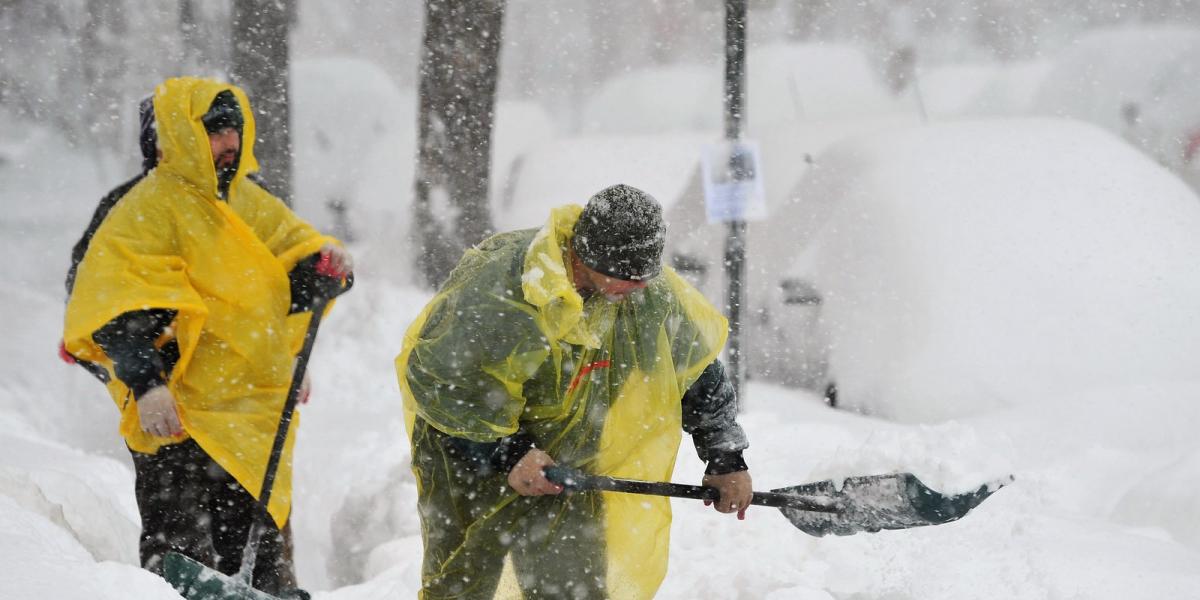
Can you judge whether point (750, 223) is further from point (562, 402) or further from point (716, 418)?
point (562, 402)

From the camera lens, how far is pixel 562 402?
7.61ft

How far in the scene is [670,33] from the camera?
29750 millimetres

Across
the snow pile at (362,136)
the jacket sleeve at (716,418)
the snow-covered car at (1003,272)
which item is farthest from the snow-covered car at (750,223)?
the snow pile at (362,136)

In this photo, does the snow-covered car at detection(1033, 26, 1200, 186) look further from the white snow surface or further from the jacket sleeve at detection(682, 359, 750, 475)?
the jacket sleeve at detection(682, 359, 750, 475)

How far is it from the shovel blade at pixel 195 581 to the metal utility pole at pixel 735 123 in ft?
9.82

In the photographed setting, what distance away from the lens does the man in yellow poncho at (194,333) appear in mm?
2740

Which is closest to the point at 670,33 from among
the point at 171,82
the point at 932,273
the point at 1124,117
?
the point at 1124,117

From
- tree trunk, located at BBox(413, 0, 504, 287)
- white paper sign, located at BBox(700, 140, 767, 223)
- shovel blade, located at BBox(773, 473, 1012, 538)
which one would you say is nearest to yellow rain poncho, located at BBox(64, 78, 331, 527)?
shovel blade, located at BBox(773, 473, 1012, 538)

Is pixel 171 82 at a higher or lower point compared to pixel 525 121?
higher

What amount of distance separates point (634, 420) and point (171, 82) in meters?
1.52

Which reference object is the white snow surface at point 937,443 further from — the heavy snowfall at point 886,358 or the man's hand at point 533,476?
the man's hand at point 533,476

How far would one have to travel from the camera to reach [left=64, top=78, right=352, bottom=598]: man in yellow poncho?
2.74 m

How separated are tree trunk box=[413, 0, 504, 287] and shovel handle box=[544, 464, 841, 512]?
208 inches

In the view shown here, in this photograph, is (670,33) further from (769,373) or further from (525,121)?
(769,373)
